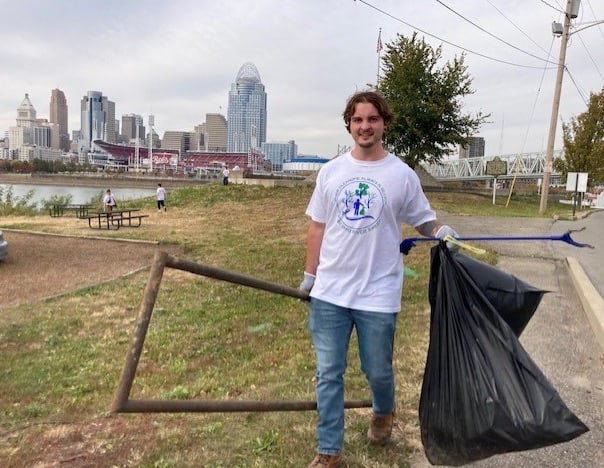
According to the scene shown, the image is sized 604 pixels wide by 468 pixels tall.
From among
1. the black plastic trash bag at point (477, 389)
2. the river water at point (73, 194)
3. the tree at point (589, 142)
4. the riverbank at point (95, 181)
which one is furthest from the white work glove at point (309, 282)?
the riverbank at point (95, 181)

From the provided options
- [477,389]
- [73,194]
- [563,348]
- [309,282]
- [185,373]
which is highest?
[309,282]

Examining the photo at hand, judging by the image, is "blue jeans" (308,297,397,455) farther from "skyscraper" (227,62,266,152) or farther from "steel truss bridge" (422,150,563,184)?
"skyscraper" (227,62,266,152)

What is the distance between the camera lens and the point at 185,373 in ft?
15.8

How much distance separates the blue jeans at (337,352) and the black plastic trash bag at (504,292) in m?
0.39

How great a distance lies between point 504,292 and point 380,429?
37.1 inches

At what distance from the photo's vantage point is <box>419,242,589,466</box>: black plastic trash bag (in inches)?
79.1

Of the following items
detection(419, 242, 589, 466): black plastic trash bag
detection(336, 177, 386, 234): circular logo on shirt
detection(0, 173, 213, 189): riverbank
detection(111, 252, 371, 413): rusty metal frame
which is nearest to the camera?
detection(111, 252, 371, 413): rusty metal frame

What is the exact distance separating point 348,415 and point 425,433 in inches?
34.0

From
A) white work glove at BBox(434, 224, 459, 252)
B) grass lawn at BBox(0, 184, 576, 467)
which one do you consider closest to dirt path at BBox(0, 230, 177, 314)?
grass lawn at BBox(0, 184, 576, 467)

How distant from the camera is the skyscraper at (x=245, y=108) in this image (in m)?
178

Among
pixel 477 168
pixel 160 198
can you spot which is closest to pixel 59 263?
pixel 160 198

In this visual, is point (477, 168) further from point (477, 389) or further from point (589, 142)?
point (477, 389)

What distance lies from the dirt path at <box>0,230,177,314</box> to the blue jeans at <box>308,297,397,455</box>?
19.3 feet

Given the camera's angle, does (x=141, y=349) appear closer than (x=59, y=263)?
Yes
